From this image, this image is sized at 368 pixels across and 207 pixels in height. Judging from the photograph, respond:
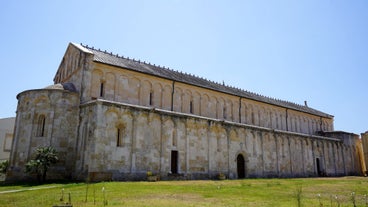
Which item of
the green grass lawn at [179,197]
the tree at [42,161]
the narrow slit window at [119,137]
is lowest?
the green grass lawn at [179,197]

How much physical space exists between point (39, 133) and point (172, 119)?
12.4m

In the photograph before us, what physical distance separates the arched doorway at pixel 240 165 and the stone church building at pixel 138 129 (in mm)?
117

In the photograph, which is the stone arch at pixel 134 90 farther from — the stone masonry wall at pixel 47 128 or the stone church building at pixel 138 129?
the stone masonry wall at pixel 47 128

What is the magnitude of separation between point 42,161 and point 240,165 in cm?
2159

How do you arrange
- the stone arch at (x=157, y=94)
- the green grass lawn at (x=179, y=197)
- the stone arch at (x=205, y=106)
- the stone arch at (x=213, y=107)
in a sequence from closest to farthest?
the green grass lawn at (x=179, y=197)
the stone arch at (x=157, y=94)
the stone arch at (x=205, y=106)
the stone arch at (x=213, y=107)

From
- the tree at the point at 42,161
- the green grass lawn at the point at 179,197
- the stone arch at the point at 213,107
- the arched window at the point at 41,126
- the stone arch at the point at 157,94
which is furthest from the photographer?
the stone arch at the point at 213,107

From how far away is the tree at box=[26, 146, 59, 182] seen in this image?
2370cm

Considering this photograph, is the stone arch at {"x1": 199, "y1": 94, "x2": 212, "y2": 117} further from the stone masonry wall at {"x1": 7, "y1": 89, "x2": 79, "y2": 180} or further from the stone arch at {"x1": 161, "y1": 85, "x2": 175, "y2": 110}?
the stone masonry wall at {"x1": 7, "y1": 89, "x2": 79, "y2": 180}

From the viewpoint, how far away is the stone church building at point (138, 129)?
2544 cm

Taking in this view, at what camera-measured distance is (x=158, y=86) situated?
35.2m

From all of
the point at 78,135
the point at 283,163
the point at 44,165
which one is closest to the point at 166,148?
the point at 78,135

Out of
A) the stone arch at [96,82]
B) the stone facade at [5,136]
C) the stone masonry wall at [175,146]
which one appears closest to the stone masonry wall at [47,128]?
the stone masonry wall at [175,146]

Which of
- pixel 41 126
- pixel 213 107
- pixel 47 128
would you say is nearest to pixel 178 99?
pixel 213 107

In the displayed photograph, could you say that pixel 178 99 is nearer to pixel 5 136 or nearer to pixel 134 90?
pixel 134 90
